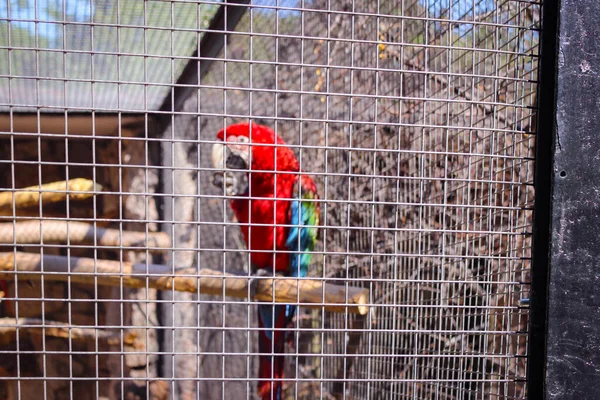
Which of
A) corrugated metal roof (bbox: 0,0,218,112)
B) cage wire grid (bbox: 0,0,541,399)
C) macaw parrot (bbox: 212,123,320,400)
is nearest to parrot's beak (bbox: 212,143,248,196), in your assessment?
macaw parrot (bbox: 212,123,320,400)

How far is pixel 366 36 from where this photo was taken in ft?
4.88

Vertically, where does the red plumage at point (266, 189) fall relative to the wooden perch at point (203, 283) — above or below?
above

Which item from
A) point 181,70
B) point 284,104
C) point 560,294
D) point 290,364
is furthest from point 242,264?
point 560,294

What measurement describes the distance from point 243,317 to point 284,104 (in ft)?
3.18

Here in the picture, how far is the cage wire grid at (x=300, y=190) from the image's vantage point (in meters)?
0.87

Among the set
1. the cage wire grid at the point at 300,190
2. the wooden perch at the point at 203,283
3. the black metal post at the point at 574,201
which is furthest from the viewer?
the wooden perch at the point at 203,283

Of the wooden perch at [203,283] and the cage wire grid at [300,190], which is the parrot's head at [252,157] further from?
the wooden perch at [203,283]

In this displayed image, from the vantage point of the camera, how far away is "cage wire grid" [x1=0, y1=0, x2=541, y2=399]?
2.85ft

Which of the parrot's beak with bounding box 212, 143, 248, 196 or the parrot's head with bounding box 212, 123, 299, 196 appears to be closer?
the parrot's head with bounding box 212, 123, 299, 196

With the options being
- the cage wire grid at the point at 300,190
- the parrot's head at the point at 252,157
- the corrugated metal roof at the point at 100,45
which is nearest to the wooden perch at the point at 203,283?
the cage wire grid at the point at 300,190

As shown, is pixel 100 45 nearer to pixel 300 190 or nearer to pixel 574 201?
pixel 300 190

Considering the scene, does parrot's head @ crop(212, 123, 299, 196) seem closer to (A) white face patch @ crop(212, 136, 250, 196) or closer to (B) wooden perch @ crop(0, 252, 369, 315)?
(A) white face patch @ crop(212, 136, 250, 196)

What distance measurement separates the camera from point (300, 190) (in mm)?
761

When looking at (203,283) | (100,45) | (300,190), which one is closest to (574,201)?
(300,190)
